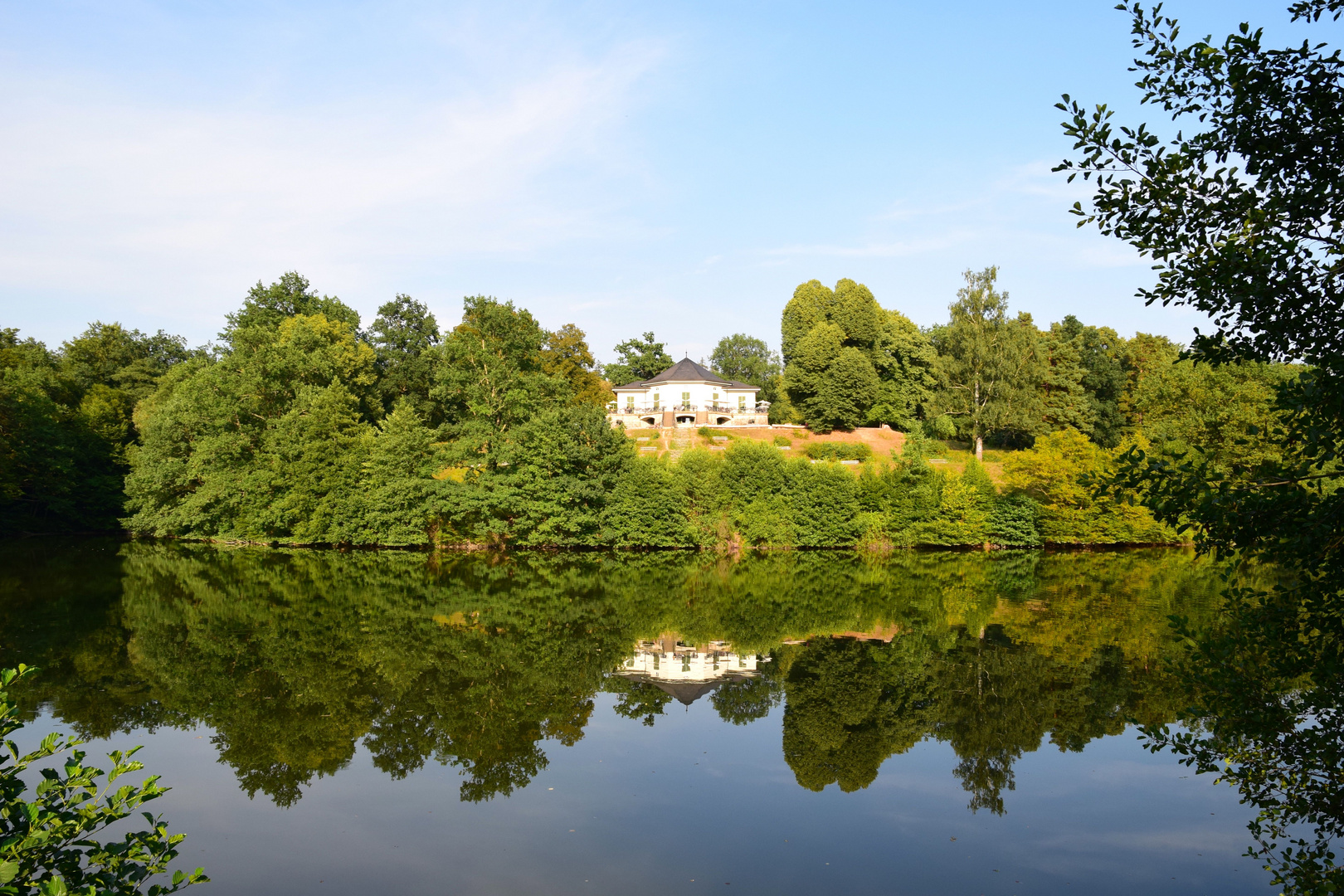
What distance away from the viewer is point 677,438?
44.8 metres

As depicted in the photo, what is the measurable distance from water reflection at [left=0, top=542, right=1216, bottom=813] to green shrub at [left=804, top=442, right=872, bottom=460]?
14.5 meters

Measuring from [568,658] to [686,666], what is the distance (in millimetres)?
2182

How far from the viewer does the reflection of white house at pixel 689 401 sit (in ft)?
177

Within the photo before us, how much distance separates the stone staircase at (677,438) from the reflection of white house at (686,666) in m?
23.5

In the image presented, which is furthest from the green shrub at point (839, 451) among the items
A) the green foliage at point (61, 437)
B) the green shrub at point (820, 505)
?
the green foliage at point (61, 437)

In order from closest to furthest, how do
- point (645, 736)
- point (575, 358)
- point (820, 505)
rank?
point (645, 736), point (820, 505), point (575, 358)

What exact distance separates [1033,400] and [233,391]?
37.7 metres

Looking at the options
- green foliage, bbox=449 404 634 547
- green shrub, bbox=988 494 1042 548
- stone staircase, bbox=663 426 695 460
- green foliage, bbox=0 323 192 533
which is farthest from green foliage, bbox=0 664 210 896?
green foliage, bbox=0 323 192 533

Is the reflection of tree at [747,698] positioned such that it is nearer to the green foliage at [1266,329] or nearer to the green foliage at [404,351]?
the green foliage at [1266,329]

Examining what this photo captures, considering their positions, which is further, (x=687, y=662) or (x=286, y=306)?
(x=286, y=306)

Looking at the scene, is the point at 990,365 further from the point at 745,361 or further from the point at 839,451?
the point at 745,361

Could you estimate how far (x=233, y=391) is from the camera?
34.4 meters

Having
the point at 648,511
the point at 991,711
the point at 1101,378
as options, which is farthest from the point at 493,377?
the point at 1101,378

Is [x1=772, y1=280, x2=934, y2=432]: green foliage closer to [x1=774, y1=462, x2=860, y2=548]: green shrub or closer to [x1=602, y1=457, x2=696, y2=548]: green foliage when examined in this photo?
[x1=774, y1=462, x2=860, y2=548]: green shrub
